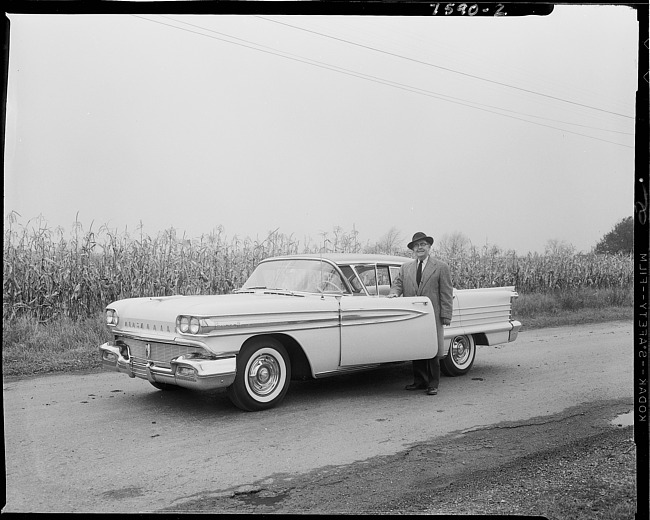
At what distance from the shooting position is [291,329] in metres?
3.71

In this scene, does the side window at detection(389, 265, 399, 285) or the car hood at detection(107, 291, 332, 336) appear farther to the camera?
the side window at detection(389, 265, 399, 285)

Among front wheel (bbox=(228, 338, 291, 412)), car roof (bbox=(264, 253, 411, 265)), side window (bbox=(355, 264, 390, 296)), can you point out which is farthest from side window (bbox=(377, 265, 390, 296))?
front wheel (bbox=(228, 338, 291, 412))

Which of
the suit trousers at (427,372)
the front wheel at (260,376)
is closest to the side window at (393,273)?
the suit trousers at (427,372)

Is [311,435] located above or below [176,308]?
below

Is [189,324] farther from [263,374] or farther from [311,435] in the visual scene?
[311,435]

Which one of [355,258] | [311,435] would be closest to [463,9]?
[355,258]

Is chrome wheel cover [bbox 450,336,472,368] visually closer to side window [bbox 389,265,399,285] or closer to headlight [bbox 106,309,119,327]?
side window [bbox 389,265,399,285]

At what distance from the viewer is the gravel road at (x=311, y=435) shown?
2723mm

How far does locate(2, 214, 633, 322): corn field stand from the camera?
294 centimetres

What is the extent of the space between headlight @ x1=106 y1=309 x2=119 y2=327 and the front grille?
17cm

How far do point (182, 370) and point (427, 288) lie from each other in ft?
A: 5.05

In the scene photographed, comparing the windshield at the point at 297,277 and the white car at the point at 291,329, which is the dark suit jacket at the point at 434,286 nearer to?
the white car at the point at 291,329

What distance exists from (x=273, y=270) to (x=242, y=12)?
4.48ft

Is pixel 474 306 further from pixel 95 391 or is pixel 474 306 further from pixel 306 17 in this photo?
pixel 95 391
